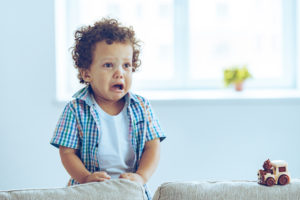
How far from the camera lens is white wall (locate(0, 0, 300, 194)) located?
2.34 m

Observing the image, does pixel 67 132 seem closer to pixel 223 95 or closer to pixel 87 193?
pixel 87 193

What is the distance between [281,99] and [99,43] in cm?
129

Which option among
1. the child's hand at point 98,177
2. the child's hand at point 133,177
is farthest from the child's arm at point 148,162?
the child's hand at point 98,177

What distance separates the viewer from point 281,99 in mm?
2291

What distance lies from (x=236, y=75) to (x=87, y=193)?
1.72m

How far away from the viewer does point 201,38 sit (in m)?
2.69

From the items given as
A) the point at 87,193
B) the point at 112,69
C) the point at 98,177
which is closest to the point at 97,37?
the point at 112,69

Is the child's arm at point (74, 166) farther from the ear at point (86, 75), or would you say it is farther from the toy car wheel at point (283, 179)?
the toy car wheel at point (283, 179)

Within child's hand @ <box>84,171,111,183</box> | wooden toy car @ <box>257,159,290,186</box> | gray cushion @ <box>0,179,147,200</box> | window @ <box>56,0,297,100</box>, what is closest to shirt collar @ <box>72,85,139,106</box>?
child's hand @ <box>84,171,111,183</box>

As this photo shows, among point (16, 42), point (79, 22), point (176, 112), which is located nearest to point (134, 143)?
point (176, 112)

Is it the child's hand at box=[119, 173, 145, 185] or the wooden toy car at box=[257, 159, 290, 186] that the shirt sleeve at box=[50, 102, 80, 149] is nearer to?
the child's hand at box=[119, 173, 145, 185]

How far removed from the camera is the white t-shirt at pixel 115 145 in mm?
1368

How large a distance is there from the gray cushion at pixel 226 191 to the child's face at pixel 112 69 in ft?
1.43

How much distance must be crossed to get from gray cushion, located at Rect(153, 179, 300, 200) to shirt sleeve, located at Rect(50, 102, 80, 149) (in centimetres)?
42
